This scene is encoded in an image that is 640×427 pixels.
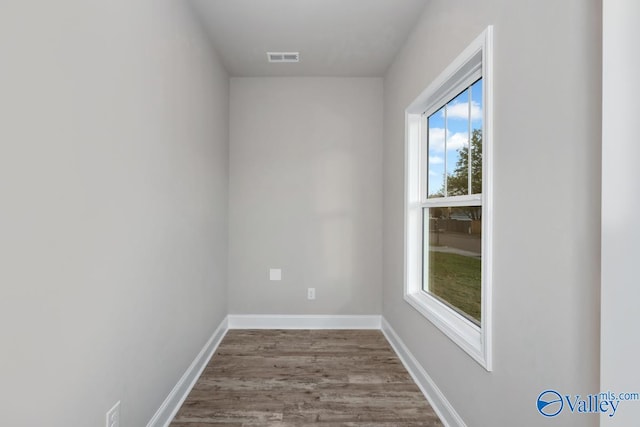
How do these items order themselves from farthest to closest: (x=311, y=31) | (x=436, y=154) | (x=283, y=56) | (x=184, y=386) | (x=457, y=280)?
(x=283, y=56) < (x=311, y=31) < (x=436, y=154) < (x=184, y=386) < (x=457, y=280)

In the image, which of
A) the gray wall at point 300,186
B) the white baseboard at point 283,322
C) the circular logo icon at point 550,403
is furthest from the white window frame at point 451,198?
→ the white baseboard at point 283,322

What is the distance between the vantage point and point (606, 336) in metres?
0.87

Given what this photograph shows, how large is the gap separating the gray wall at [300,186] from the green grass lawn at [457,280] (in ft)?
3.70

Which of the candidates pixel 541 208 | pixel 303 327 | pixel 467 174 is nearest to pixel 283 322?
pixel 303 327

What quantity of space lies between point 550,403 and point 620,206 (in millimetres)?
690

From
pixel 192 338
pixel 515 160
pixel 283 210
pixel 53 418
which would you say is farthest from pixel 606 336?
pixel 283 210

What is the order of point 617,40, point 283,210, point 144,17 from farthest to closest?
point 283,210 → point 144,17 → point 617,40

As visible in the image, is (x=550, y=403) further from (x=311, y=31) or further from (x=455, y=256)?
(x=311, y=31)

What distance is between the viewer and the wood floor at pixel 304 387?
198 centimetres

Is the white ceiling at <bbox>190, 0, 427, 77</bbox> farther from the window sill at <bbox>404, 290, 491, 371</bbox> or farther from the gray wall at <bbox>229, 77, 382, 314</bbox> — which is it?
the window sill at <bbox>404, 290, 491, 371</bbox>

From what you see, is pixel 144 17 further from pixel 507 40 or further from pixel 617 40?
pixel 617 40

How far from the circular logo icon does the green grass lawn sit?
703 millimetres

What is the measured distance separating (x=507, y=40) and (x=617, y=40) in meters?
0.56

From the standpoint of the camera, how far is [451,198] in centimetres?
210
